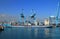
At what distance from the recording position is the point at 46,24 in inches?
2729

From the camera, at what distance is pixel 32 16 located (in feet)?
210

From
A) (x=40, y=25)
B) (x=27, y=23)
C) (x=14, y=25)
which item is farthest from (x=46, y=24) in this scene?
(x=14, y=25)

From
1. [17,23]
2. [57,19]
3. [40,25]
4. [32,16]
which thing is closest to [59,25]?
[57,19]

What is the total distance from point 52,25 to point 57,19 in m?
3.14

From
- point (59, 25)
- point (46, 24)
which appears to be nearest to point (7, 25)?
point (46, 24)

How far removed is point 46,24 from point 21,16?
11.7 meters

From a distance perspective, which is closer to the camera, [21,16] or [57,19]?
[21,16]

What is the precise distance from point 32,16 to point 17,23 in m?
7.28

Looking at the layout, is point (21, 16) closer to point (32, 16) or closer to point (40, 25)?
point (32, 16)

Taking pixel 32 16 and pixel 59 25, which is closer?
pixel 32 16

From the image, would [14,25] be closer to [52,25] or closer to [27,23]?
[27,23]

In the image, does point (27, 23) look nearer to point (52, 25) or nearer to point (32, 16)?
point (32, 16)

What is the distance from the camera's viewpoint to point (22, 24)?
6762 cm

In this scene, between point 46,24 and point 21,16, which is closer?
point 21,16
